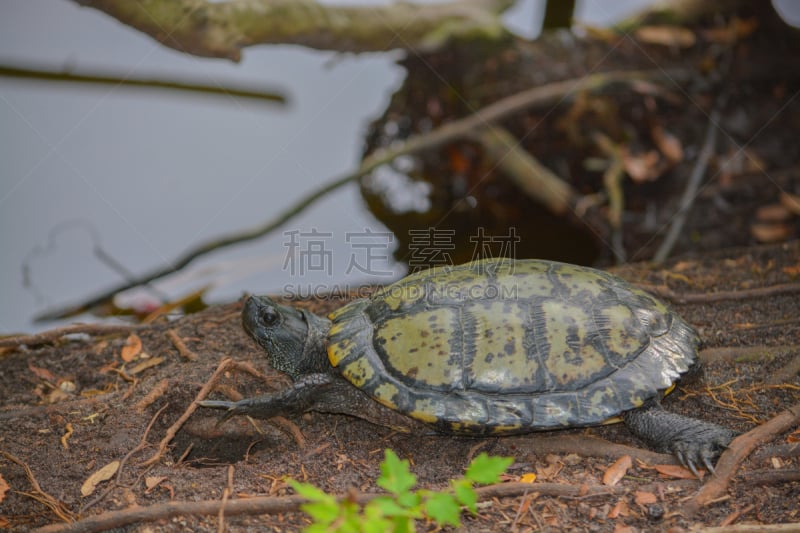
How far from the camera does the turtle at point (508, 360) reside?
3.60 metres

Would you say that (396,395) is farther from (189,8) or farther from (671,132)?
(671,132)

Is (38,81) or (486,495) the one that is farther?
(38,81)

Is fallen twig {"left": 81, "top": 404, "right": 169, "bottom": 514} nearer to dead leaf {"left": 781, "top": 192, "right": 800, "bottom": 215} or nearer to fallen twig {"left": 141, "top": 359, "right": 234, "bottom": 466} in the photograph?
fallen twig {"left": 141, "top": 359, "right": 234, "bottom": 466}

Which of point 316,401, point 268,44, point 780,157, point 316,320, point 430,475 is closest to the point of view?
point 430,475

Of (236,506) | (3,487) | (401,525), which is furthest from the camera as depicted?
(3,487)

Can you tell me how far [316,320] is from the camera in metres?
4.38

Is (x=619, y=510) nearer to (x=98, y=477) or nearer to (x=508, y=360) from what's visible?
(x=508, y=360)

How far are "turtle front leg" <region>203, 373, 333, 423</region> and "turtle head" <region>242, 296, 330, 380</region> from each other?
0.73 ft

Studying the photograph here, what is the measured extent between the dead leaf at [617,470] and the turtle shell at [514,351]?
0.26m

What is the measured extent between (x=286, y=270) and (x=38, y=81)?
2974mm

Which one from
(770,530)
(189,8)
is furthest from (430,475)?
(189,8)

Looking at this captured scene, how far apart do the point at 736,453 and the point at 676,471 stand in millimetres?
309

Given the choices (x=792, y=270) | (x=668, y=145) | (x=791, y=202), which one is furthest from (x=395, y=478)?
(x=668, y=145)

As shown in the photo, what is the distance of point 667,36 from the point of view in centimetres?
803
